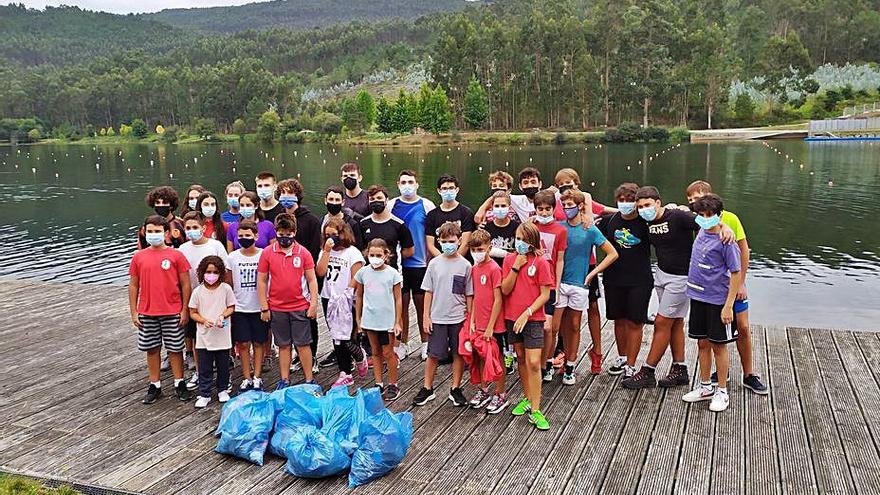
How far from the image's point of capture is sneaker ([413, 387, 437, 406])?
19.3 ft

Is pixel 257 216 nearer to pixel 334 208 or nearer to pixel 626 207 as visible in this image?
pixel 334 208

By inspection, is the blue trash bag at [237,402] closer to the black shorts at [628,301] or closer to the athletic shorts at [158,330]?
the athletic shorts at [158,330]

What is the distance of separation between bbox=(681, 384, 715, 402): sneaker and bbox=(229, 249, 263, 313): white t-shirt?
3924 millimetres

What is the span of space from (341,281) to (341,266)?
144mm

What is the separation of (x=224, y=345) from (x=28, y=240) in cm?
2251

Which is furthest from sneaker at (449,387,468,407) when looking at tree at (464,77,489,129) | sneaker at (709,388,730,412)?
tree at (464,77,489,129)

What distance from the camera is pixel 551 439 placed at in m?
5.15

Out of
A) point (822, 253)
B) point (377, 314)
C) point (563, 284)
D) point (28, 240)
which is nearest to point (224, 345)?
point (377, 314)

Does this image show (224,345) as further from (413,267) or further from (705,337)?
(705,337)

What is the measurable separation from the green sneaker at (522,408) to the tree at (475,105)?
76123 mm

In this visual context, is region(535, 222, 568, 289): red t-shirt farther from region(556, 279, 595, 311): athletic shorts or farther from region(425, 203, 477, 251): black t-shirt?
region(425, 203, 477, 251): black t-shirt

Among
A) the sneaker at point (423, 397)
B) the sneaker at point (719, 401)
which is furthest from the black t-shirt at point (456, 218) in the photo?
the sneaker at point (719, 401)

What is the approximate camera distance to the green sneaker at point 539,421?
5.30 m

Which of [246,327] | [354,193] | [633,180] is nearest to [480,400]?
[246,327]
